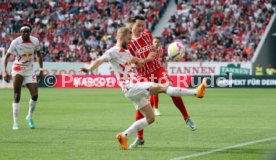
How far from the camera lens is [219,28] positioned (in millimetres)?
47938

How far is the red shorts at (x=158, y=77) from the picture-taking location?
14.7 meters

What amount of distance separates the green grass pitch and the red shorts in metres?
1.17

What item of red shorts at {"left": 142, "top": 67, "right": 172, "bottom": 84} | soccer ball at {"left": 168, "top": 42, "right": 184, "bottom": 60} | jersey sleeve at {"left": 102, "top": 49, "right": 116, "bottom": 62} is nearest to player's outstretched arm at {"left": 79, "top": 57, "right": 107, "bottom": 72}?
jersey sleeve at {"left": 102, "top": 49, "right": 116, "bottom": 62}

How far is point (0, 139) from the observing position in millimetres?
14133

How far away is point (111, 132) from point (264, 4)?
3513 cm

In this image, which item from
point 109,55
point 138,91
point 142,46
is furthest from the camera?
point 142,46

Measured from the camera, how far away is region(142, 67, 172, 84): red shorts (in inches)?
578

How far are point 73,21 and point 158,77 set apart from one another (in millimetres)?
36599

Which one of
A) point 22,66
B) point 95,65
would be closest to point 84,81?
point 22,66

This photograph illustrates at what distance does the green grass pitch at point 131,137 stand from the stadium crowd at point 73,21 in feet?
79.3

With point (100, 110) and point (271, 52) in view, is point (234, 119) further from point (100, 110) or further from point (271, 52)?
point (271, 52)

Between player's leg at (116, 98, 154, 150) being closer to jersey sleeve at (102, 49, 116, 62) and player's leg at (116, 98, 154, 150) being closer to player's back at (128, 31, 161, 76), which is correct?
jersey sleeve at (102, 49, 116, 62)

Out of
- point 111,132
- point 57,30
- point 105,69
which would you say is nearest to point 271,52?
point 105,69

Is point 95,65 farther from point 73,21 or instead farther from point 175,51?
point 73,21
